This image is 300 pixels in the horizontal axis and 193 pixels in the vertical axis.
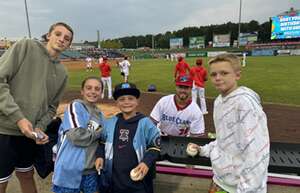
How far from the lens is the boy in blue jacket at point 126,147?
2.86 metres

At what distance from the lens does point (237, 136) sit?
7.45 ft

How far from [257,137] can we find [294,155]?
1653 mm

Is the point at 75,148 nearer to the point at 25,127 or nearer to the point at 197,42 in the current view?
the point at 25,127

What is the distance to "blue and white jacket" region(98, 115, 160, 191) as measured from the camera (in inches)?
113

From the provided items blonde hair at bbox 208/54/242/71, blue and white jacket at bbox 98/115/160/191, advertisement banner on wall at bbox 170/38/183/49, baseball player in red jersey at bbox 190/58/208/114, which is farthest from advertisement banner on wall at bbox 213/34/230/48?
blonde hair at bbox 208/54/242/71

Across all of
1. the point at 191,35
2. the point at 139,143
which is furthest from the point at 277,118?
the point at 191,35

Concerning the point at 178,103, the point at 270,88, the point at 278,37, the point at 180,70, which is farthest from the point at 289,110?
the point at 278,37

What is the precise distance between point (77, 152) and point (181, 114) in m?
1.76

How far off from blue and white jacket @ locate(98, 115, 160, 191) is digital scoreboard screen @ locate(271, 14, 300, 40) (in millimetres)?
71474

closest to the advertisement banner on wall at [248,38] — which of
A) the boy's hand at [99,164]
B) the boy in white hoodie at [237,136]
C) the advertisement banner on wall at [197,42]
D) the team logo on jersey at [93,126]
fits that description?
the advertisement banner on wall at [197,42]

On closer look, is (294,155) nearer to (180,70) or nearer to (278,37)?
(180,70)

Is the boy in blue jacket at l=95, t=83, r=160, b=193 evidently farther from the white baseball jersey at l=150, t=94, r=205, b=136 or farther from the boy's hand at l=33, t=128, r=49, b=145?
the white baseball jersey at l=150, t=94, r=205, b=136

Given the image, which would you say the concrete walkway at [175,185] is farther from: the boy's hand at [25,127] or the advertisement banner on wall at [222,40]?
the advertisement banner on wall at [222,40]

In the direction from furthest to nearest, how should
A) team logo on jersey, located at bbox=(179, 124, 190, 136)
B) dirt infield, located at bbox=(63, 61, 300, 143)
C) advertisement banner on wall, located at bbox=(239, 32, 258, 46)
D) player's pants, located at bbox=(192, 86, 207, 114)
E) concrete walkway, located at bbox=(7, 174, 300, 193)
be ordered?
advertisement banner on wall, located at bbox=(239, 32, 258, 46) < player's pants, located at bbox=(192, 86, 207, 114) < dirt infield, located at bbox=(63, 61, 300, 143) < team logo on jersey, located at bbox=(179, 124, 190, 136) < concrete walkway, located at bbox=(7, 174, 300, 193)
